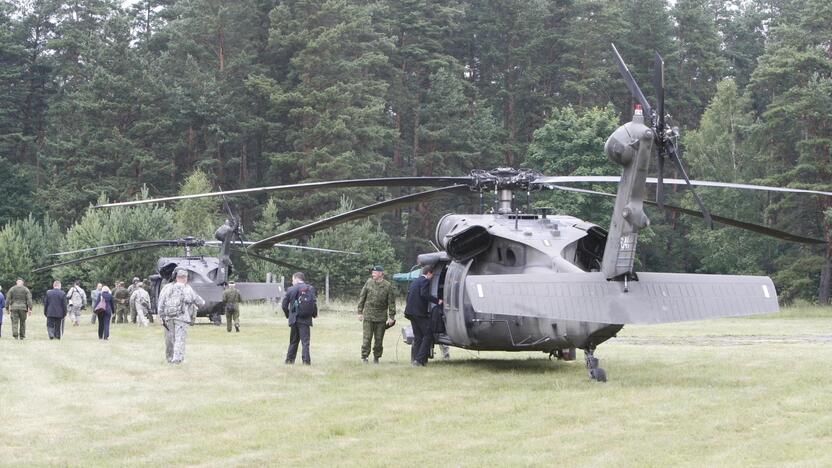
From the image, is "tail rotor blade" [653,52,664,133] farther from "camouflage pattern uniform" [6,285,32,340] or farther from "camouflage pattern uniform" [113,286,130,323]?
"camouflage pattern uniform" [113,286,130,323]

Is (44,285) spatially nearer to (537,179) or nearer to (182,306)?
(182,306)

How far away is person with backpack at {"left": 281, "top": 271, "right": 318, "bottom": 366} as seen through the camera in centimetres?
1722

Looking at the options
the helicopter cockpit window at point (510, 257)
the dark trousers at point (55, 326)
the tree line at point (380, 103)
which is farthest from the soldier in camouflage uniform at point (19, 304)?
the tree line at point (380, 103)

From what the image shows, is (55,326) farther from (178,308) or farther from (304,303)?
(304,303)

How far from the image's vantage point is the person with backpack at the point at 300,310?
1722 cm

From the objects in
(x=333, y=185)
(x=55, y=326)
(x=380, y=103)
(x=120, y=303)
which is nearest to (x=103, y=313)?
(x=55, y=326)

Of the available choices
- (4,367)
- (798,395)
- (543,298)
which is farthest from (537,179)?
(4,367)

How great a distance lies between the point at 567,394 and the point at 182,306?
738cm

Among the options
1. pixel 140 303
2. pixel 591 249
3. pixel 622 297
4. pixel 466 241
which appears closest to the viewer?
pixel 622 297

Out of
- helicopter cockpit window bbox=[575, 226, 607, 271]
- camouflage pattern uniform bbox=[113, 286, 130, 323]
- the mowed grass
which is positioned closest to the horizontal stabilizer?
the mowed grass

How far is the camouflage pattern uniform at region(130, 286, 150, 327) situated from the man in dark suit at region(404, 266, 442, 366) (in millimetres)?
16610

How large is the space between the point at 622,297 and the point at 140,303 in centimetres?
2212

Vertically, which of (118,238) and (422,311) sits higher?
(118,238)

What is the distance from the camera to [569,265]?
14.3 m
